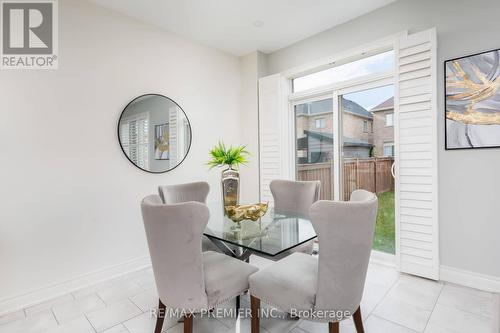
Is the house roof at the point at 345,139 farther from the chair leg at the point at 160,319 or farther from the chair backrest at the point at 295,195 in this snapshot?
the chair leg at the point at 160,319

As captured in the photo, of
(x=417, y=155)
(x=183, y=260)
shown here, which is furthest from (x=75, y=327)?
(x=417, y=155)

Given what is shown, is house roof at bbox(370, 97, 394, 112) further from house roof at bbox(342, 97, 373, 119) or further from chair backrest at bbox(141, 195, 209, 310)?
chair backrest at bbox(141, 195, 209, 310)

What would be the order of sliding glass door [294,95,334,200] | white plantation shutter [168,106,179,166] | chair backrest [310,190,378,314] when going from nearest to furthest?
chair backrest [310,190,378,314], white plantation shutter [168,106,179,166], sliding glass door [294,95,334,200]

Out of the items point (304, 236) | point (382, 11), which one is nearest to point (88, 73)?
point (304, 236)

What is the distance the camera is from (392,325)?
70.6 inches

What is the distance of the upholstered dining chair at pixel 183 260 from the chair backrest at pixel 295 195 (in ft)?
3.89

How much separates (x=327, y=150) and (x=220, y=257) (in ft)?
7.19

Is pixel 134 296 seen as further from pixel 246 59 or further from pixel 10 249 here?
pixel 246 59

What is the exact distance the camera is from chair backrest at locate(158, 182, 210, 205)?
2.50m

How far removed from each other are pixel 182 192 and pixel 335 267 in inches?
68.4

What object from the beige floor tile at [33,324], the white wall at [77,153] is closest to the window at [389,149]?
the white wall at [77,153]

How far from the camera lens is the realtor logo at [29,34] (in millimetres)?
2182

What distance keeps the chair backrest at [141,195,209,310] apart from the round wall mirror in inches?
64.7

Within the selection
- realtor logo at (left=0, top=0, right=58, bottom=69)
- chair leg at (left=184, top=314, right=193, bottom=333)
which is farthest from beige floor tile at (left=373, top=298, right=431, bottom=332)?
realtor logo at (left=0, top=0, right=58, bottom=69)
